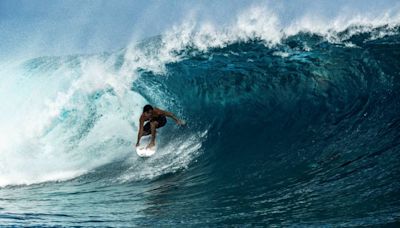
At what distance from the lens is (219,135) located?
9016 millimetres

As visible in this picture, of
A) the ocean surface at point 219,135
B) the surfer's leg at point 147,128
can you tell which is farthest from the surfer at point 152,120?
the ocean surface at point 219,135

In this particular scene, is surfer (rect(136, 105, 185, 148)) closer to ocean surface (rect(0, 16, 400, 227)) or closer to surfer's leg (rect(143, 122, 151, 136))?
surfer's leg (rect(143, 122, 151, 136))

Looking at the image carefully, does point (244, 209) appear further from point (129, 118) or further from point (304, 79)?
point (129, 118)

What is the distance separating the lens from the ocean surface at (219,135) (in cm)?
504

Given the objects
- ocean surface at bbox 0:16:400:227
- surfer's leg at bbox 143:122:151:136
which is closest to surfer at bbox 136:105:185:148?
surfer's leg at bbox 143:122:151:136

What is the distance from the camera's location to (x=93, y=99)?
1166 cm

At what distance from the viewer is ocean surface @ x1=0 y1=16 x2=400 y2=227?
5035mm

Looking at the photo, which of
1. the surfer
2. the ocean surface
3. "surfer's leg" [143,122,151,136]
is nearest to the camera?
the ocean surface

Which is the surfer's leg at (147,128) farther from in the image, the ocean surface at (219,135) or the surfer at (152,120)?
the ocean surface at (219,135)

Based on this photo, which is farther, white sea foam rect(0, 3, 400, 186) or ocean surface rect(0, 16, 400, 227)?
white sea foam rect(0, 3, 400, 186)

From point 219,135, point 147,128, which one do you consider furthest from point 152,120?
point 219,135

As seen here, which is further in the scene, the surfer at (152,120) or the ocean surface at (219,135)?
the surfer at (152,120)

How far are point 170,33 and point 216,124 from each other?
4862 millimetres

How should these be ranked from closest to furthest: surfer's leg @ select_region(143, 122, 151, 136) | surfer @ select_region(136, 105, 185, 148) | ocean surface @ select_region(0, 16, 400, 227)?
ocean surface @ select_region(0, 16, 400, 227)
surfer @ select_region(136, 105, 185, 148)
surfer's leg @ select_region(143, 122, 151, 136)
